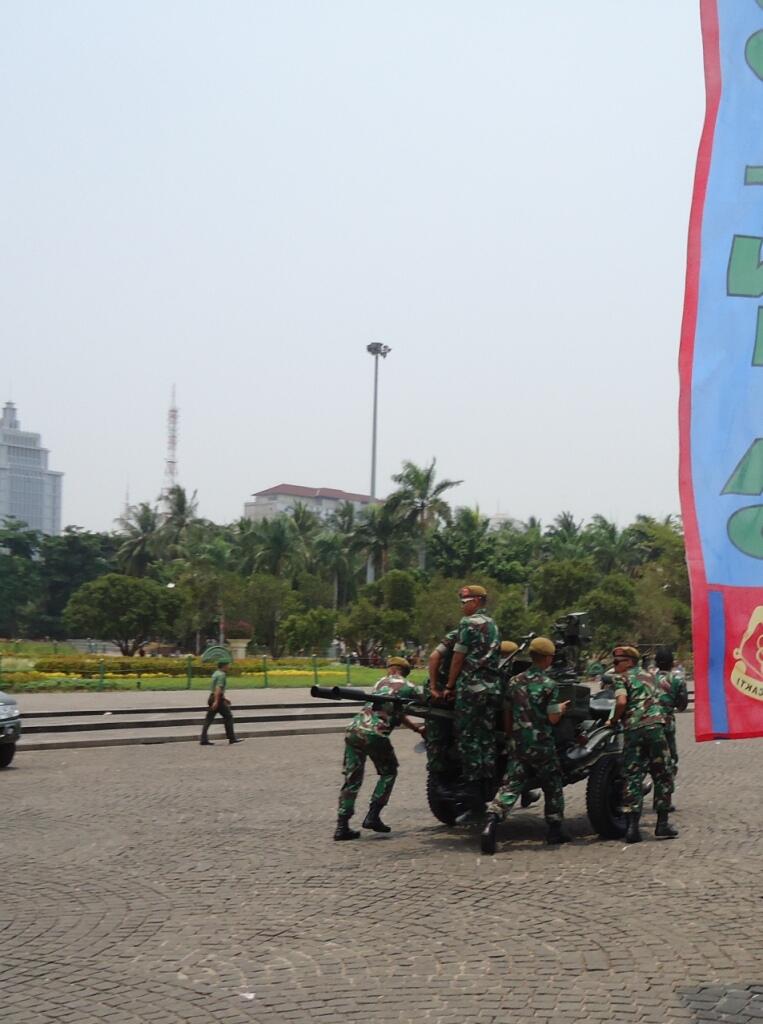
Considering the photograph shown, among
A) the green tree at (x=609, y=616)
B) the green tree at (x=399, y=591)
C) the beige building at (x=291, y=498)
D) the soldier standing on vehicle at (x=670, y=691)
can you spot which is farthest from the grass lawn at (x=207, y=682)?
the beige building at (x=291, y=498)

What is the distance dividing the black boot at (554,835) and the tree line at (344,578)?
35.5 metres

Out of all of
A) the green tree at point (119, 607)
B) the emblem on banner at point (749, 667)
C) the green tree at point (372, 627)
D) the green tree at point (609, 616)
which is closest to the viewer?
the emblem on banner at point (749, 667)

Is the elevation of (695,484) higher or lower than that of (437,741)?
higher

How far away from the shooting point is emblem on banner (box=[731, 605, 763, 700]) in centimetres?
415

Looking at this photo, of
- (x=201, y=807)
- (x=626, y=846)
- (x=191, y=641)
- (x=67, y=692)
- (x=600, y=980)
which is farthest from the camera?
(x=191, y=641)

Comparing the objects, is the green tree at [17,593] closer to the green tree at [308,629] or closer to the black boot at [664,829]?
A: the green tree at [308,629]

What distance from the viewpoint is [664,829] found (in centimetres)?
991

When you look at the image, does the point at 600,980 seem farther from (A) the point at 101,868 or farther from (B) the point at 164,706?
(B) the point at 164,706

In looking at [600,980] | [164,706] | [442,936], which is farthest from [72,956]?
[164,706]

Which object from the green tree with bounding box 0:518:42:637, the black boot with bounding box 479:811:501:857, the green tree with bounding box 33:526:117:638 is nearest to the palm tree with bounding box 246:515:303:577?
the green tree with bounding box 0:518:42:637

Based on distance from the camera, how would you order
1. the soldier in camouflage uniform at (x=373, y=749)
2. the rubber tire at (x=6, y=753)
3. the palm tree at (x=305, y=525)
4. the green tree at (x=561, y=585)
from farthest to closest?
the palm tree at (x=305, y=525), the green tree at (x=561, y=585), the rubber tire at (x=6, y=753), the soldier in camouflage uniform at (x=373, y=749)

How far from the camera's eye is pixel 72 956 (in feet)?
21.1

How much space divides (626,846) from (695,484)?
19.9ft

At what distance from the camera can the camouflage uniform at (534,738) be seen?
31.6 feet
